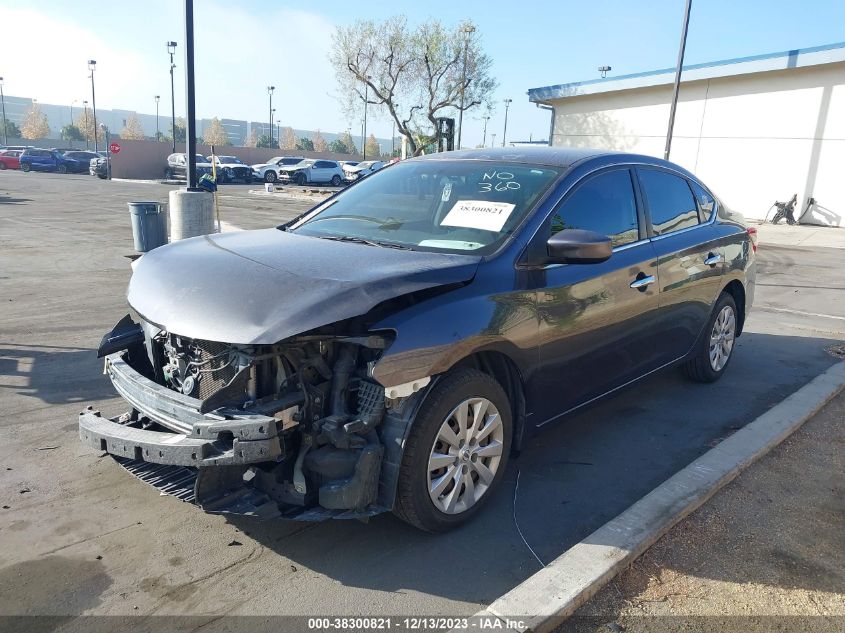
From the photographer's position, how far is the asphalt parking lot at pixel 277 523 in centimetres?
276

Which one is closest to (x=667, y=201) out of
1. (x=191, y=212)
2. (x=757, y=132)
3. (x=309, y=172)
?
(x=191, y=212)

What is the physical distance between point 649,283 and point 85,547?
11.8ft

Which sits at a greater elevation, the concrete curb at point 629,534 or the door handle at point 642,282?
the door handle at point 642,282

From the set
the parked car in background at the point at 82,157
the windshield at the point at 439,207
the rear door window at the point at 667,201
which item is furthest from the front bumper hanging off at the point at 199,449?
the parked car in background at the point at 82,157

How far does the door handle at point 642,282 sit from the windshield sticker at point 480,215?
3.43 ft

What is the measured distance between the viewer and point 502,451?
134 inches

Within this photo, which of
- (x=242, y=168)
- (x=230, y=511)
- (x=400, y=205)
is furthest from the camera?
(x=242, y=168)

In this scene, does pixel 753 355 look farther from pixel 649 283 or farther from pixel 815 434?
pixel 649 283

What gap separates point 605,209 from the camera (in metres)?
4.14

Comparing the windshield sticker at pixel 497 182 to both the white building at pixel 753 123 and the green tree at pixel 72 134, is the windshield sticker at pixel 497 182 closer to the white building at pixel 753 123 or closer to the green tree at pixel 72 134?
the white building at pixel 753 123

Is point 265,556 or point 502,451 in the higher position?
point 502,451

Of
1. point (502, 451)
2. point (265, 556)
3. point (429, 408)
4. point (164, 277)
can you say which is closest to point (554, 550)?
point (502, 451)

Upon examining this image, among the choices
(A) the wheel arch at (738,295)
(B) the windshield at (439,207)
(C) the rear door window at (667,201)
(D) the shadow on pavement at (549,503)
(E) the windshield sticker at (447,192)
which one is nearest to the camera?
(D) the shadow on pavement at (549,503)

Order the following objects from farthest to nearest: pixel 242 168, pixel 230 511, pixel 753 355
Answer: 1. pixel 242 168
2. pixel 753 355
3. pixel 230 511
